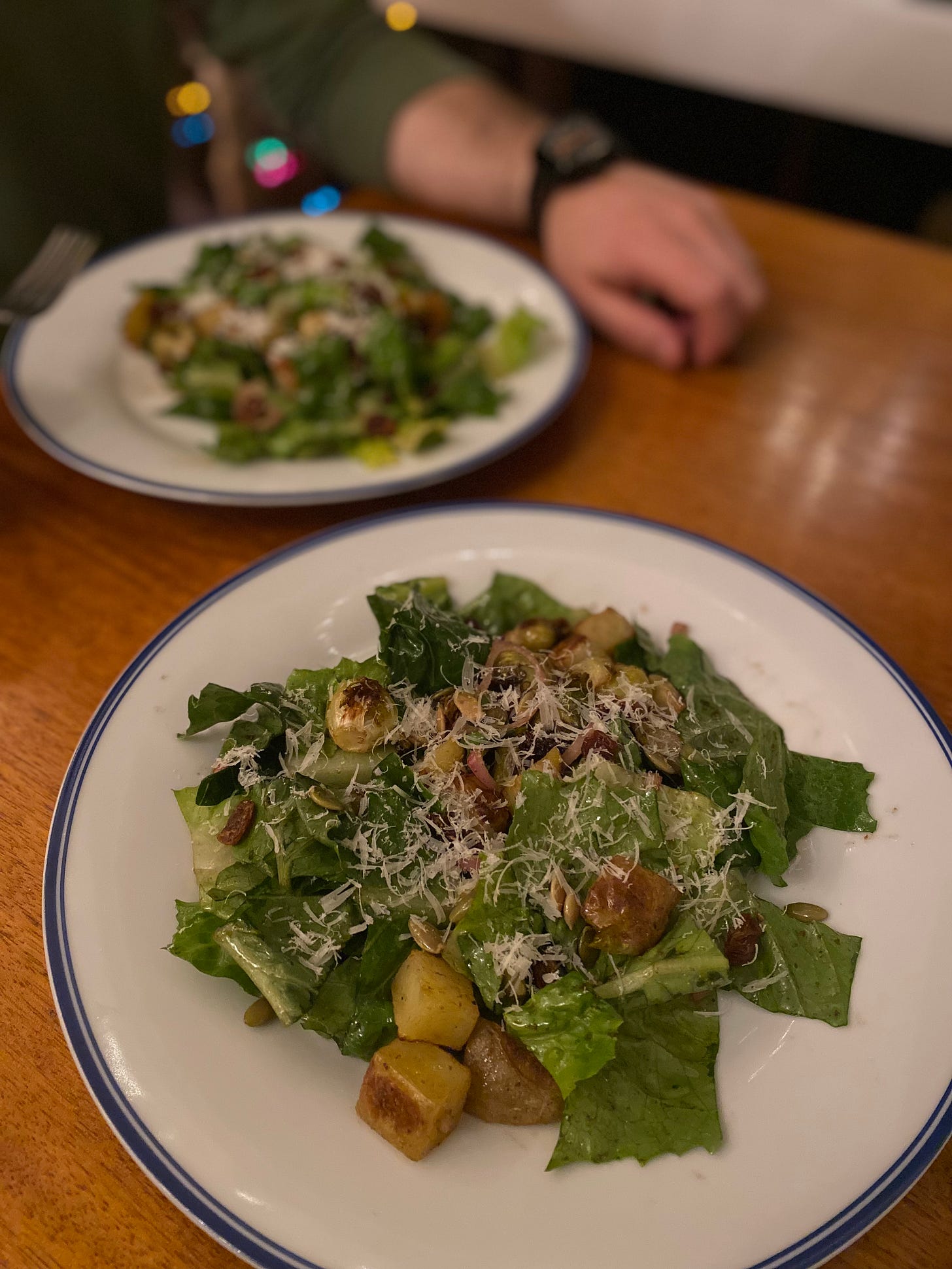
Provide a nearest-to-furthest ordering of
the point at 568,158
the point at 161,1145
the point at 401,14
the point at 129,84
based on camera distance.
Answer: the point at 161,1145
the point at 568,158
the point at 129,84
the point at 401,14

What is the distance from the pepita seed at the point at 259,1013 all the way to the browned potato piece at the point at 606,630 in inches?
28.0

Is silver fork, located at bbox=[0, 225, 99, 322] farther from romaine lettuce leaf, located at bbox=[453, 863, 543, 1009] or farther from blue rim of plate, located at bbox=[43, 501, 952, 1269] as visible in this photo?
romaine lettuce leaf, located at bbox=[453, 863, 543, 1009]

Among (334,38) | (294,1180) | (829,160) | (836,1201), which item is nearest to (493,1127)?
(294,1180)

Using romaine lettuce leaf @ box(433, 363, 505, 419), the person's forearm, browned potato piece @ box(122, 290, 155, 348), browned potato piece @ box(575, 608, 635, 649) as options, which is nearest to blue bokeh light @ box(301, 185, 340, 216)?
the person's forearm

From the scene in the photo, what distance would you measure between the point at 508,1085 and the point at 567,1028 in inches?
3.8

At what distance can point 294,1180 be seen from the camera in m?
0.96

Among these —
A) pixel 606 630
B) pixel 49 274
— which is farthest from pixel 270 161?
pixel 606 630

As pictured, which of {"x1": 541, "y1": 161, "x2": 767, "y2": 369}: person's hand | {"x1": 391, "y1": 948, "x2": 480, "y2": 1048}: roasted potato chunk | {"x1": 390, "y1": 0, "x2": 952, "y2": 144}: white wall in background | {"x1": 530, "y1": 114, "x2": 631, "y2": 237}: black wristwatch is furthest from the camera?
{"x1": 390, "y1": 0, "x2": 952, "y2": 144}: white wall in background

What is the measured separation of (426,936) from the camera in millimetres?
1185

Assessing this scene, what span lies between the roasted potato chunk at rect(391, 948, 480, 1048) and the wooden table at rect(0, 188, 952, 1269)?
0.30 m

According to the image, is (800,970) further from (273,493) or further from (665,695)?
(273,493)

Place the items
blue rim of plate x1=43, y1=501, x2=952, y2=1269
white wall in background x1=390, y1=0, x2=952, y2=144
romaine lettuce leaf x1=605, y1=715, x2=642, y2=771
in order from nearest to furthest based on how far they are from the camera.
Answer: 1. blue rim of plate x1=43, y1=501, x2=952, y2=1269
2. romaine lettuce leaf x1=605, y1=715, x2=642, y2=771
3. white wall in background x1=390, y1=0, x2=952, y2=144

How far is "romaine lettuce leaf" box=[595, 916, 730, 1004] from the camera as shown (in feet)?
3.70

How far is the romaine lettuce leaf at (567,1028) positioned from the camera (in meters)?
1.05
